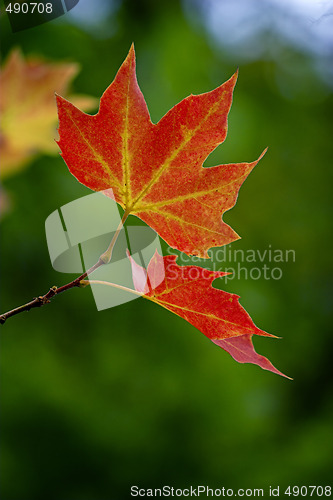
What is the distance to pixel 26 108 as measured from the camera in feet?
2.87

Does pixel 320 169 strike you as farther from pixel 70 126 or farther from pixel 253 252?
pixel 70 126

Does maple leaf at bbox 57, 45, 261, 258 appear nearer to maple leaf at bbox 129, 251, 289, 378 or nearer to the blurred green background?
maple leaf at bbox 129, 251, 289, 378

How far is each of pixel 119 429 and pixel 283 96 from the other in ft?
5.95

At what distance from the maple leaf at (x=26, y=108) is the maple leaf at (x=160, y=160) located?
0.54 meters

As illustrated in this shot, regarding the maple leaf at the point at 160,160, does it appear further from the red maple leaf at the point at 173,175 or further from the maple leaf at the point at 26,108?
the maple leaf at the point at 26,108

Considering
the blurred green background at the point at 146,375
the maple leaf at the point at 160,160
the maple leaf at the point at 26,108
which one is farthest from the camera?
the blurred green background at the point at 146,375

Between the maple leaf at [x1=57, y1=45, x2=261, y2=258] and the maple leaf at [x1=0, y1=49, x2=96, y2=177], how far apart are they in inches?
21.2

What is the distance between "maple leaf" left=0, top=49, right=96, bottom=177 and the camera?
0.85 metres

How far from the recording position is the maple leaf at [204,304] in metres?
0.34

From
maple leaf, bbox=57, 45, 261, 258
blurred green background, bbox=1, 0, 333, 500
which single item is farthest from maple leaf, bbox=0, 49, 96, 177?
blurred green background, bbox=1, 0, 333, 500

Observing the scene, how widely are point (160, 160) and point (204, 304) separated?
0.37 ft

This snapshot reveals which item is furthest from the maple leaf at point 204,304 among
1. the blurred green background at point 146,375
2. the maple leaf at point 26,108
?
the blurred green background at point 146,375

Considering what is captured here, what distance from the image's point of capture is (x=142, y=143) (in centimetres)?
34

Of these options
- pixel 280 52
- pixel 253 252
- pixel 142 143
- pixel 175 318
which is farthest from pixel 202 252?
pixel 280 52
